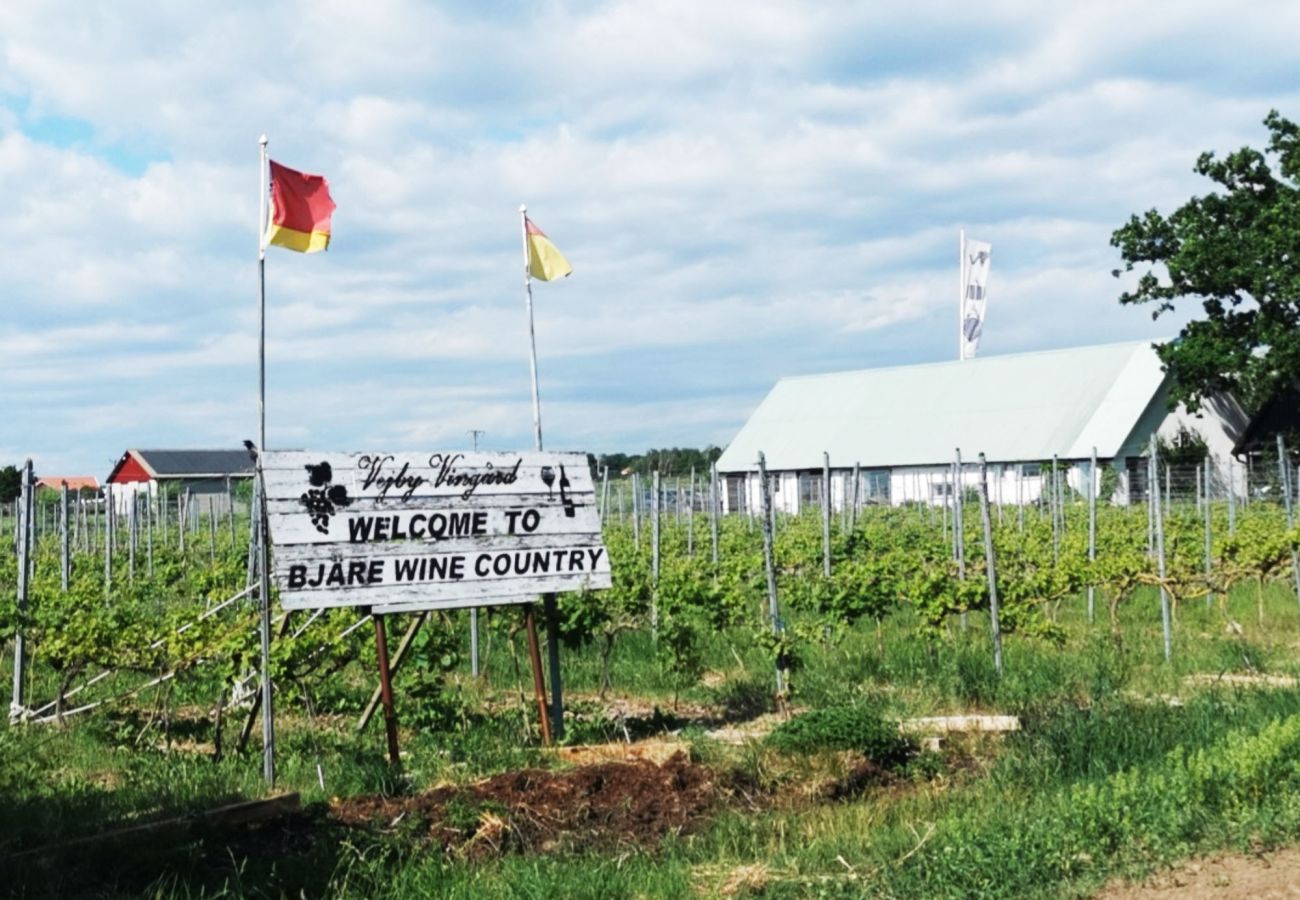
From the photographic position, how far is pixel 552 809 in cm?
722

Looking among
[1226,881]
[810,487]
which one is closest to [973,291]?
[810,487]

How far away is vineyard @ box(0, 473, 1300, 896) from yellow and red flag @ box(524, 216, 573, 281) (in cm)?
282

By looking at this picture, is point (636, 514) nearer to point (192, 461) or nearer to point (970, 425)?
point (970, 425)

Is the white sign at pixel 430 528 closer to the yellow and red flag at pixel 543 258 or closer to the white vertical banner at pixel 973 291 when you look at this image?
the yellow and red flag at pixel 543 258

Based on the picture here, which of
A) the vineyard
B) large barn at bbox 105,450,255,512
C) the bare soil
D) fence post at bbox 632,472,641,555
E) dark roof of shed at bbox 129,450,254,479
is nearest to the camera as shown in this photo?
the bare soil

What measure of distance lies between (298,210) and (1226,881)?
25.7 ft

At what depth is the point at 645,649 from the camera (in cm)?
1352

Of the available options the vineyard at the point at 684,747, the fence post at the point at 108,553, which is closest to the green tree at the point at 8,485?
the fence post at the point at 108,553

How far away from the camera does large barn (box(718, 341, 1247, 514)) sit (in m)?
41.5

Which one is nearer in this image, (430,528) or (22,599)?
(430,528)

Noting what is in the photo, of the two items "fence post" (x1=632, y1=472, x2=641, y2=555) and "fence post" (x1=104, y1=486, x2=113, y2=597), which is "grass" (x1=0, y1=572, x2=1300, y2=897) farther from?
"fence post" (x1=632, y1=472, x2=641, y2=555)

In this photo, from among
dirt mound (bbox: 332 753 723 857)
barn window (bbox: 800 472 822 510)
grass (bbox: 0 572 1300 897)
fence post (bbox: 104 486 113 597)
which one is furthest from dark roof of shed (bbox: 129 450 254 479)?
dirt mound (bbox: 332 753 723 857)

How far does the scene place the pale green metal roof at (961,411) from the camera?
42.0 m

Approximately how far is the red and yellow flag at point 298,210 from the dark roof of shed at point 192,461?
2309 inches
